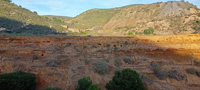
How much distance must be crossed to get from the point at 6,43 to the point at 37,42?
228 cm

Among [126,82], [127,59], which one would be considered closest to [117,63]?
[127,59]

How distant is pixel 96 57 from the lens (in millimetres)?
10898

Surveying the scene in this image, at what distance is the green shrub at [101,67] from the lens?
9.42 m

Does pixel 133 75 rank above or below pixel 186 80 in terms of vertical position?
above

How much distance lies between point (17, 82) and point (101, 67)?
477 cm

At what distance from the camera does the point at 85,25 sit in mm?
55562

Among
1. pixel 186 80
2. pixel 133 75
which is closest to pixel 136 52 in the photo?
pixel 186 80

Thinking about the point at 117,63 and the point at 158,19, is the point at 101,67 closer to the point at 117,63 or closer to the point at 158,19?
the point at 117,63

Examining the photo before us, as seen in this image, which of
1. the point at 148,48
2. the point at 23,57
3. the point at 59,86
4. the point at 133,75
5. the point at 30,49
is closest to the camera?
the point at 133,75

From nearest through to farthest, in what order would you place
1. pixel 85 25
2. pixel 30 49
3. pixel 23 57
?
1. pixel 23 57
2. pixel 30 49
3. pixel 85 25

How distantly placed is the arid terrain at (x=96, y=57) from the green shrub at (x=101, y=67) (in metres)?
0.25

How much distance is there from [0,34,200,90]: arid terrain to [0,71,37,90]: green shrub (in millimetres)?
681

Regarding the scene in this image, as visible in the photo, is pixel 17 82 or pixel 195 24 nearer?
pixel 17 82

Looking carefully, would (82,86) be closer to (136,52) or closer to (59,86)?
(59,86)
